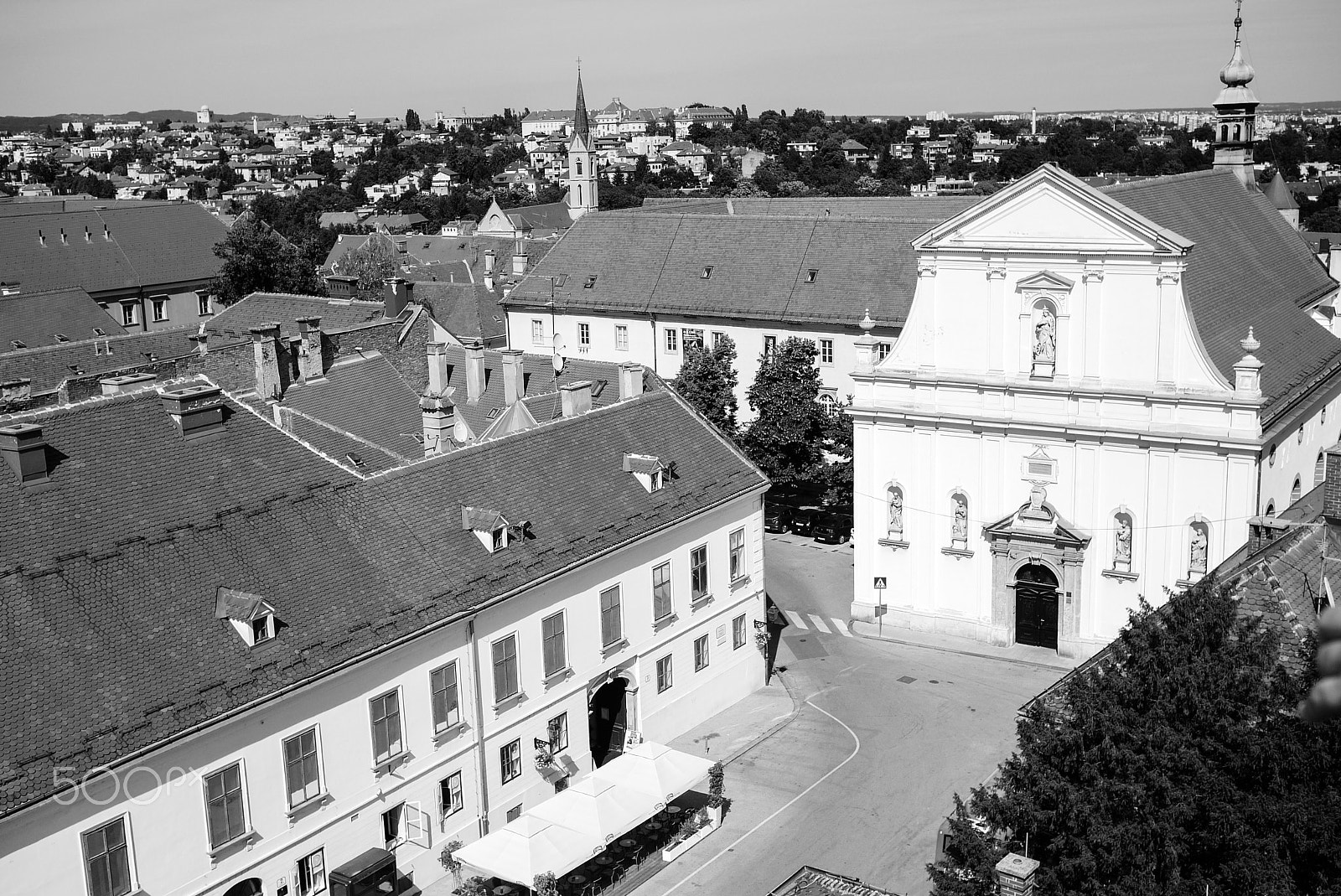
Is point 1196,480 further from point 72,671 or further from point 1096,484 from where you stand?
point 72,671

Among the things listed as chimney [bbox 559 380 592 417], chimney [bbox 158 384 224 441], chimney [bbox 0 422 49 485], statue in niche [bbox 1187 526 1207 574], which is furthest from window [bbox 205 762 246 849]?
statue in niche [bbox 1187 526 1207 574]

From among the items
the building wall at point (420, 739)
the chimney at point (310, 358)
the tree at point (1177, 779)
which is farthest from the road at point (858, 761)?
the chimney at point (310, 358)

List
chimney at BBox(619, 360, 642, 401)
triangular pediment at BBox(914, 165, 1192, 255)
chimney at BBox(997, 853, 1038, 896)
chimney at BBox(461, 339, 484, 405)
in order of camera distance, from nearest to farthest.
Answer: chimney at BBox(997, 853, 1038, 896), triangular pediment at BBox(914, 165, 1192, 255), chimney at BBox(619, 360, 642, 401), chimney at BBox(461, 339, 484, 405)

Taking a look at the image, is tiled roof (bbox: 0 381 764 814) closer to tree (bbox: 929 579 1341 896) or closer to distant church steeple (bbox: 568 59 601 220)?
tree (bbox: 929 579 1341 896)

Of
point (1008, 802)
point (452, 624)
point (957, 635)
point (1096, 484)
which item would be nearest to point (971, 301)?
point (1096, 484)

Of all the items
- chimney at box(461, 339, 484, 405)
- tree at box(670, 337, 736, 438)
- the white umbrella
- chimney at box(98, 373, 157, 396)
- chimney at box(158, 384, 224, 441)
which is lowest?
the white umbrella

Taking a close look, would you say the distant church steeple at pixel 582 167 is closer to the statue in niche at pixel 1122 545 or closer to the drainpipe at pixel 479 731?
the statue in niche at pixel 1122 545

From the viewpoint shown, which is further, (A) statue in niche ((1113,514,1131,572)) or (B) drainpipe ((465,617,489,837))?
(A) statue in niche ((1113,514,1131,572))
